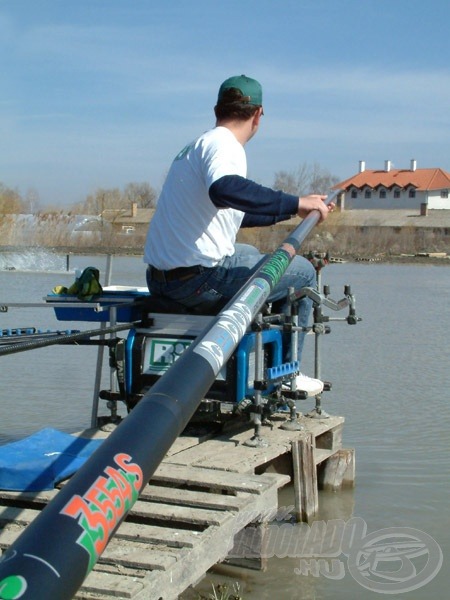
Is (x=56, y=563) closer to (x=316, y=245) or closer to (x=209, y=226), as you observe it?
(x=209, y=226)

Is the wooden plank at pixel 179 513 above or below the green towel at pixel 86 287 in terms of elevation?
below

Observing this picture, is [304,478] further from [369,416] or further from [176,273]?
[369,416]

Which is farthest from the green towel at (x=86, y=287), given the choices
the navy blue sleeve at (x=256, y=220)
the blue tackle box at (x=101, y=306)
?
the navy blue sleeve at (x=256, y=220)

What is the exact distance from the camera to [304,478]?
16.3 ft

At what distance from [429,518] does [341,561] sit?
1017mm

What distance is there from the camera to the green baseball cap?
4.70 m

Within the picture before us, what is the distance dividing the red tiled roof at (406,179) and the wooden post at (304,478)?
8176 centimetres

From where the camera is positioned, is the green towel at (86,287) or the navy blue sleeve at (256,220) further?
the green towel at (86,287)

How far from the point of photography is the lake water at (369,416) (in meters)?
4.55

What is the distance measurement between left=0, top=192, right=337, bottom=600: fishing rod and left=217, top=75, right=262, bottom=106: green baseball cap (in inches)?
119

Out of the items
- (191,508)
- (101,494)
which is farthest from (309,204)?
(101,494)

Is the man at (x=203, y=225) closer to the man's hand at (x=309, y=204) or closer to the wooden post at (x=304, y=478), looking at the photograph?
the man's hand at (x=309, y=204)

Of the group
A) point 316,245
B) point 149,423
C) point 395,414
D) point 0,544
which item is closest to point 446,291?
point 395,414

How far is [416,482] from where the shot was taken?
6.24 metres
